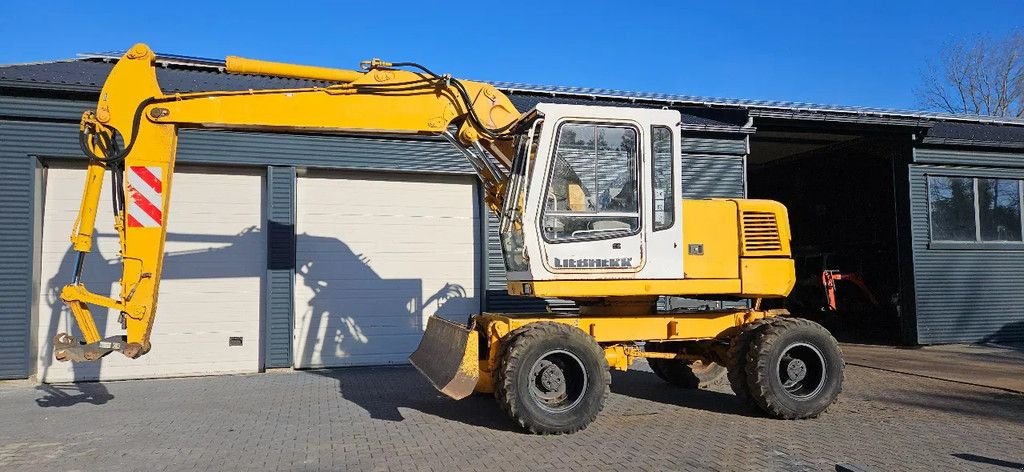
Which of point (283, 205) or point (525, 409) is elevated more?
point (283, 205)

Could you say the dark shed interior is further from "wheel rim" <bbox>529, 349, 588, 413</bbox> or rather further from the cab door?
"wheel rim" <bbox>529, 349, 588, 413</bbox>

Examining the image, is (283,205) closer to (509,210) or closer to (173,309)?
(173,309)

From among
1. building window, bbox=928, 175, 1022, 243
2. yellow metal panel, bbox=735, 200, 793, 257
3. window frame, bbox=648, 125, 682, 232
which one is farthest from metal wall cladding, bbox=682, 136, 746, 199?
window frame, bbox=648, 125, 682, 232

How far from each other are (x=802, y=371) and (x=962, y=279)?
8.83m

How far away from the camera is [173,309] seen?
10766 mm

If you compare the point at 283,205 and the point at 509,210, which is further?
the point at 283,205

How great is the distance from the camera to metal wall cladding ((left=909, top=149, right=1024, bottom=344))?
45.8ft

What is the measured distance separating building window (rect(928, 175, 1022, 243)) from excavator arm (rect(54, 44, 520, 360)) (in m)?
10.8

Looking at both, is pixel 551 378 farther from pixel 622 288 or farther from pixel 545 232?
pixel 545 232

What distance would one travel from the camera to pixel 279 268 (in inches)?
436

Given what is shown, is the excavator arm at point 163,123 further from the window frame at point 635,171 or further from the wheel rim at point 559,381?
the wheel rim at point 559,381

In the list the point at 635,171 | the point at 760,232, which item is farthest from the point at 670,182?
the point at 760,232

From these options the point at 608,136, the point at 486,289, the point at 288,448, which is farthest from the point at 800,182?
the point at 288,448

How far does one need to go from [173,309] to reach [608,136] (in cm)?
733
